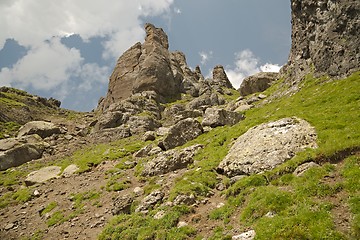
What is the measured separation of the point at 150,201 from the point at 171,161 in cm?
929

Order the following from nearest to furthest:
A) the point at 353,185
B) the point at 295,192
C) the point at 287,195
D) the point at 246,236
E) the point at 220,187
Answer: the point at 246,236 < the point at 353,185 < the point at 287,195 < the point at 295,192 < the point at 220,187

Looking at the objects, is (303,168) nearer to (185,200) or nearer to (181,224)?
(185,200)

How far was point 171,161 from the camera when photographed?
35250 mm

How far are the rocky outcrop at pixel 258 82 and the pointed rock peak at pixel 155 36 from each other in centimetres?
6194

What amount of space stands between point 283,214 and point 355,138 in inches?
416

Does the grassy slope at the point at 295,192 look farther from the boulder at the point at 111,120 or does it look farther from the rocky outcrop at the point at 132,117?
the boulder at the point at 111,120

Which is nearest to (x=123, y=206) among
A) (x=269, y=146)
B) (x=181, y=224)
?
(x=181, y=224)

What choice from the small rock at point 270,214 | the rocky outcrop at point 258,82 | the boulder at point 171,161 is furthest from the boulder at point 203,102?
the small rock at point 270,214

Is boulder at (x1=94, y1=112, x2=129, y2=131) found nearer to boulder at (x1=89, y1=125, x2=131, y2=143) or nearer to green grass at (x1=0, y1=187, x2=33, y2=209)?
boulder at (x1=89, y1=125, x2=131, y2=143)

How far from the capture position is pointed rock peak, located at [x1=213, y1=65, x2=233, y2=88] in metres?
179

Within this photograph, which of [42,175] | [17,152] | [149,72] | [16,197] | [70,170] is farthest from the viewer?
[149,72]

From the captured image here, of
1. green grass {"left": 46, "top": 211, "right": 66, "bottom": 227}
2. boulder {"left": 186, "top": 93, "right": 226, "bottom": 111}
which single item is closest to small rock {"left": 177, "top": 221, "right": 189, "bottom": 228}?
green grass {"left": 46, "top": 211, "right": 66, "bottom": 227}

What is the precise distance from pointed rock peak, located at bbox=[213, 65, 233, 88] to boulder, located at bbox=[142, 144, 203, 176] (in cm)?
14465

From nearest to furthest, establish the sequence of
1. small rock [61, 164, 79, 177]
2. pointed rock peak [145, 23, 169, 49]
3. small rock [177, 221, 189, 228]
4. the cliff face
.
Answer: small rock [177, 221, 189, 228] < small rock [61, 164, 79, 177] < the cliff face < pointed rock peak [145, 23, 169, 49]
